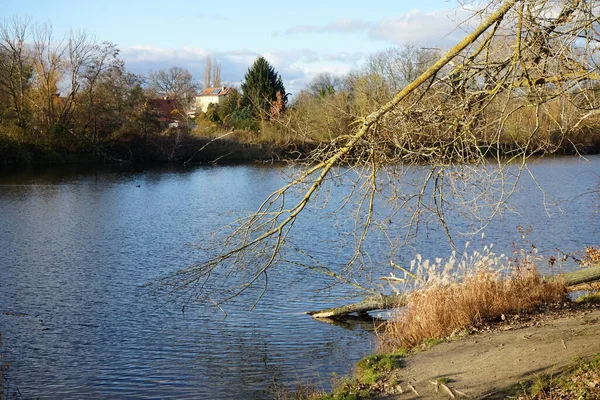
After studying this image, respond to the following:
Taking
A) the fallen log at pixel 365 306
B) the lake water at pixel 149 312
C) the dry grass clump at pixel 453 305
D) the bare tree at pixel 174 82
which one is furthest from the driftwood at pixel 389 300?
the bare tree at pixel 174 82

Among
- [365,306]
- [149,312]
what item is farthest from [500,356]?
[149,312]

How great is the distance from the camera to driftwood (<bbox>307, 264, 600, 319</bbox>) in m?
10.5

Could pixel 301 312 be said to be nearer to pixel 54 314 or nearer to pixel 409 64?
pixel 54 314

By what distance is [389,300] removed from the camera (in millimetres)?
10914

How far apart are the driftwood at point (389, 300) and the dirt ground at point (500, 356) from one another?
1751 mm

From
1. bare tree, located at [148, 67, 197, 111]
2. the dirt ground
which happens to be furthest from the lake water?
bare tree, located at [148, 67, 197, 111]

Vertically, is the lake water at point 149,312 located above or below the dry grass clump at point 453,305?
below

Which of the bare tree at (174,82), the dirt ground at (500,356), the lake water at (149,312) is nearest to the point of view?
the dirt ground at (500,356)

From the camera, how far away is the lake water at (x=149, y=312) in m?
9.20

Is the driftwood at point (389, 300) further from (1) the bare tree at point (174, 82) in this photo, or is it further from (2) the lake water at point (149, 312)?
(1) the bare tree at point (174, 82)

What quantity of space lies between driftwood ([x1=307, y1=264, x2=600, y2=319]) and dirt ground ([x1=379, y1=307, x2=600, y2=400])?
5.74 feet

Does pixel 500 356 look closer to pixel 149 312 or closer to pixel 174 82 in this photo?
pixel 149 312

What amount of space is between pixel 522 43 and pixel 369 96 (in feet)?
6.79

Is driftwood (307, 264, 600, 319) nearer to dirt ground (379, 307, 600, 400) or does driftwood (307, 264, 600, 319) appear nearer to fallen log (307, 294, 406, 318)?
fallen log (307, 294, 406, 318)
